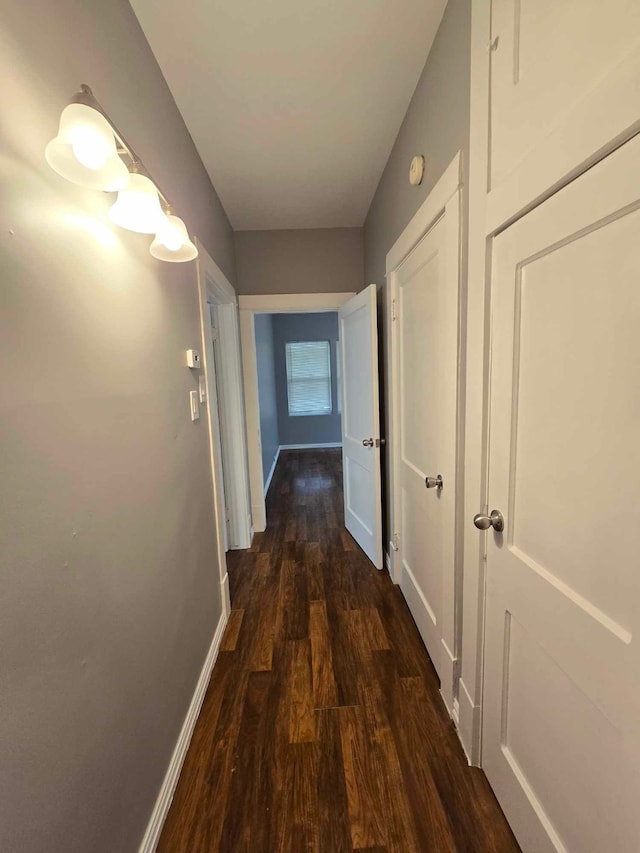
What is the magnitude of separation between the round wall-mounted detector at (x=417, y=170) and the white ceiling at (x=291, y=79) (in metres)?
0.33

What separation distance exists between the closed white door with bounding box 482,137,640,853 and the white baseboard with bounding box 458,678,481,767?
13 centimetres

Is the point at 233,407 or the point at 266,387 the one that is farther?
the point at 266,387

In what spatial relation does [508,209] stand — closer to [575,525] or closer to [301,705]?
[575,525]

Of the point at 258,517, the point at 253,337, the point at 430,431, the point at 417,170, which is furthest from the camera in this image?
the point at 258,517

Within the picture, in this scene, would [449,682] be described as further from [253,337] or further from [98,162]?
[253,337]

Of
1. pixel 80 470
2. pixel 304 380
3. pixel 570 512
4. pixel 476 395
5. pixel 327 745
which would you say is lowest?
pixel 327 745

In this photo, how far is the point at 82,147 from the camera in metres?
0.66

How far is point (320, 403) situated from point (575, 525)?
591 cm

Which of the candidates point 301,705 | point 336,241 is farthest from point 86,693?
point 336,241

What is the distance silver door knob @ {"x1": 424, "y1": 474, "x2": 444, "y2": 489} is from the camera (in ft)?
4.81

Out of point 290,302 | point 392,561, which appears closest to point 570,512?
point 392,561

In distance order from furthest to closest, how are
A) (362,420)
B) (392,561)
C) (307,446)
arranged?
(307,446), (362,420), (392,561)

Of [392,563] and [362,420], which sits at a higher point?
[362,420]

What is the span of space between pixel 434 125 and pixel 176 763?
2.51 meters
